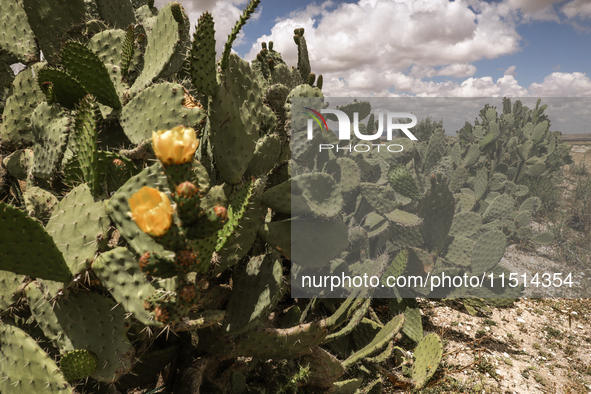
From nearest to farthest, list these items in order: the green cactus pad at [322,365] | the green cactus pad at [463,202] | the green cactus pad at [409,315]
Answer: the green cactus pad at [322,365] < the green cactus pad at [409,315] < the green cactus pad at [463,202]

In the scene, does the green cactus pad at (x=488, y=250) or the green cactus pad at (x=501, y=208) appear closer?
the green cactus pad at (x=488, y=250)

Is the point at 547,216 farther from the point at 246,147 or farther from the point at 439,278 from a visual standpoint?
the point at 246,147

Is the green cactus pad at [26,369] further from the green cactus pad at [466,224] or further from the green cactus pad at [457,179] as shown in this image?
the green cactus pad at [457,179]

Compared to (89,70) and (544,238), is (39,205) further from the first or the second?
(544,238)

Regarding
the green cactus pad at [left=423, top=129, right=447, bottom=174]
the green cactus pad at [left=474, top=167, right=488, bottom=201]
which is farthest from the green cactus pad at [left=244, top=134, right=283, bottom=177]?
the green cactus pad at [left=474, top=167, right=488, bottom=201]

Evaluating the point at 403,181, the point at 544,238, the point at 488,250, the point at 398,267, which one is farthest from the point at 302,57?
the point at 544,238

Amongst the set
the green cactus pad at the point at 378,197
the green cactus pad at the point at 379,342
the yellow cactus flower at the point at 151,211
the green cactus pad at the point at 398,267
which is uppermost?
the yellow cactus flower at the point at 151,211

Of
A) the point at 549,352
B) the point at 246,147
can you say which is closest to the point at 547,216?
the point at 549,352

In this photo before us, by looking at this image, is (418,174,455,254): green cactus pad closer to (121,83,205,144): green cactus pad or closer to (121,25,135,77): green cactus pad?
(121,83,205,144): green cactus pad

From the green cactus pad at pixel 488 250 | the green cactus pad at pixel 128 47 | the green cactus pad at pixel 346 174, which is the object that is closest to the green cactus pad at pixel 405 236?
the green cactus pad at pixel 488 250

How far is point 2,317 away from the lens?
1.29 metres

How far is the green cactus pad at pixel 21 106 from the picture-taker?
6.08 ft

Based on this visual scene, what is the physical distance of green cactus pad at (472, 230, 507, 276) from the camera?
410cm

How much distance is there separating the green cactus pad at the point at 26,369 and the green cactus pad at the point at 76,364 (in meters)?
0.03
